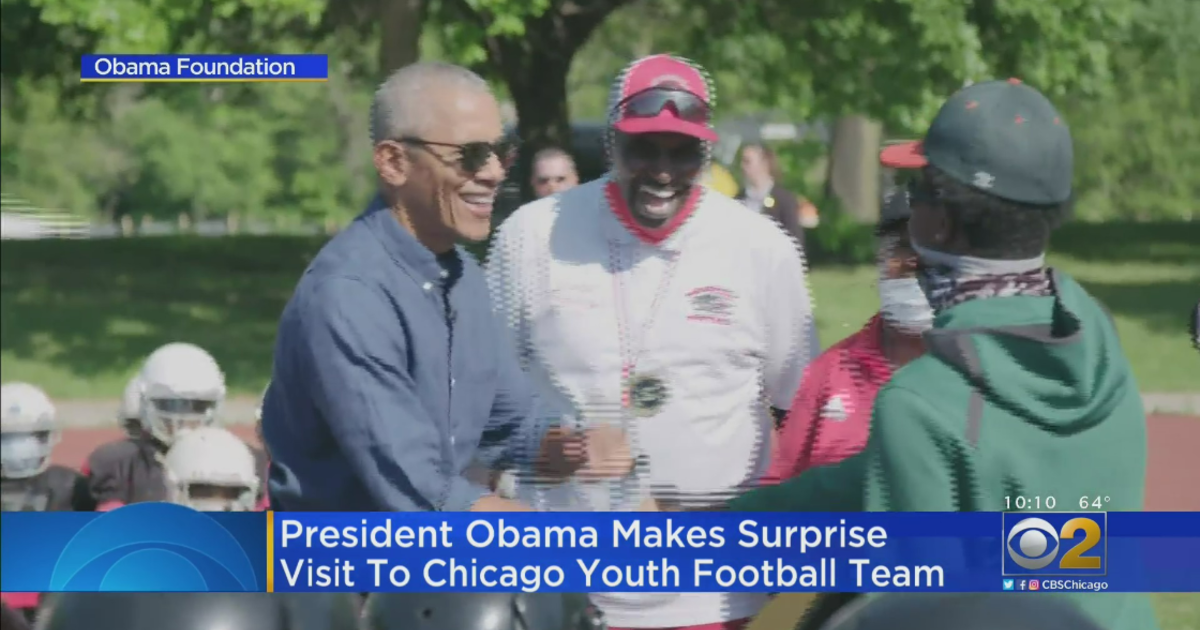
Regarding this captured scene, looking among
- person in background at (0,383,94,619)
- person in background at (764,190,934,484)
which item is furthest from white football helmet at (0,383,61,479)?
person in background at (764,190,934,484)

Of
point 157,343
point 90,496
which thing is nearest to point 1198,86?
point 157,343

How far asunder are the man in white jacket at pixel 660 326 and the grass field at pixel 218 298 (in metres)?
0.09

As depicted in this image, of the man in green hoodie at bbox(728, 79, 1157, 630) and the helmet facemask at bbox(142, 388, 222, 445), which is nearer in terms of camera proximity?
the man in green hoodie at bbox(728, 79, 1157, 630)

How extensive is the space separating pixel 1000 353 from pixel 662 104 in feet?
1.94

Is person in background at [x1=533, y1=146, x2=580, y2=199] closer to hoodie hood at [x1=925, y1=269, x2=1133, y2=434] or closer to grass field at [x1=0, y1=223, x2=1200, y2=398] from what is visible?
grass field at [x1=0, y1=223, x2=1200, y2=398]

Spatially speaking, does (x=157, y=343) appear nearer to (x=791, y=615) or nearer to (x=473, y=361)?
(x=473, y=361)

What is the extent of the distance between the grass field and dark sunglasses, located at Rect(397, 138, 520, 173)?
0.71ft

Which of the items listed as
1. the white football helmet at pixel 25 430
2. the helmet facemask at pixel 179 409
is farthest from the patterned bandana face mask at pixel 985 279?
the white football helmet at pixel 25 430

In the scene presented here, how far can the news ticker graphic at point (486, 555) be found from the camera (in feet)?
7.30

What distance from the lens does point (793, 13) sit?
2.26 m

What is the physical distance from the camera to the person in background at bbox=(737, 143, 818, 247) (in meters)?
2.21

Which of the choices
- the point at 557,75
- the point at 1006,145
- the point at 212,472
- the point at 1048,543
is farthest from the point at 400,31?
the point at 1048,543

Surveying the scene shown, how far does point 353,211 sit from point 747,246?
51 cm

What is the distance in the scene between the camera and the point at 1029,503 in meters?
1.97
